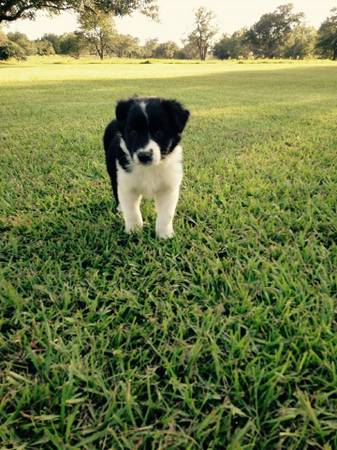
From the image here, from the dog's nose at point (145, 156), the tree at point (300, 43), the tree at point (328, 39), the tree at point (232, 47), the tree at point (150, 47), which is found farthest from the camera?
the tree at point (150, 47)

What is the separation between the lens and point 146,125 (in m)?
2.61

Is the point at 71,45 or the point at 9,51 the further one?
the point at 71,45


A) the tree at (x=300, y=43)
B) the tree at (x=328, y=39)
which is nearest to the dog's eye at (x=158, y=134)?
the tree at (x=328, y=39)

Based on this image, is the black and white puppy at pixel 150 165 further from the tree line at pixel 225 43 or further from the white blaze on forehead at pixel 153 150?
the tree line at pixel 225 43

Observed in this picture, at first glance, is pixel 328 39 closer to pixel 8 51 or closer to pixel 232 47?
pixel 232 47

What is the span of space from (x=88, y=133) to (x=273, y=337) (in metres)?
5.32

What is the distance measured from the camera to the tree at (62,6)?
21462 millimetres

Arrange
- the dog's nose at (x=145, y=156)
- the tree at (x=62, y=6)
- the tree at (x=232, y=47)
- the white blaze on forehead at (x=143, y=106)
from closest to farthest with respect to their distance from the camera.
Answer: the dog's nose at (x=145, y=156), the white blaze on forehead at (x=143, y=106), the tree at (x=62, y=6), the tree at (x=232, y=47)

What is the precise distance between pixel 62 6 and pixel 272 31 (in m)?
83.5

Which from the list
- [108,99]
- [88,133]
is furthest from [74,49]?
[88,133]

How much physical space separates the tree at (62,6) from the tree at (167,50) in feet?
306

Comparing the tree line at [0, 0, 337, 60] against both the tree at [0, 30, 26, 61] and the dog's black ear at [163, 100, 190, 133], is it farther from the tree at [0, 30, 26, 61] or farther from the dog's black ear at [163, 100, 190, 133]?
the dog's black ear at [163, 100, 190, 133]

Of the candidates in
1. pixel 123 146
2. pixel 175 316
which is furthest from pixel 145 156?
pixel 175 316

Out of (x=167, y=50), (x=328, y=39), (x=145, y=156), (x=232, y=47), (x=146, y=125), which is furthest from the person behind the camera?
(x=167, y=50)
